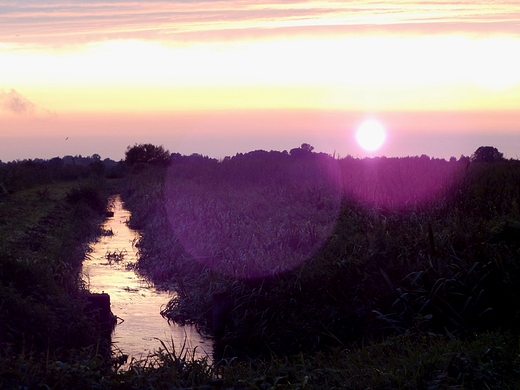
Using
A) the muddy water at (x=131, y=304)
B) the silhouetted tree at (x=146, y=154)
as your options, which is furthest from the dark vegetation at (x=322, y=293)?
A: the silhouetted tree at (x=146, y=154)

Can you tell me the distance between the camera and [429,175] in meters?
12.1

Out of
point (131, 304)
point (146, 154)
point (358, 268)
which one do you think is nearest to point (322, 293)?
point (358, 268)

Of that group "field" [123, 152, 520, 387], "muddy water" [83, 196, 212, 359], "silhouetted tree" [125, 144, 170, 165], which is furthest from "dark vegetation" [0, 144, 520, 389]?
"silhouetted tree" [125, 144, 170, 165]

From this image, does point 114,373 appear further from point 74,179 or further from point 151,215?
point 74,179

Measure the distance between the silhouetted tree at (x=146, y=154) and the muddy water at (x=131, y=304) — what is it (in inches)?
1643

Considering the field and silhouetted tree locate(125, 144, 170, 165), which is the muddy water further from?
silhouetted tree locate(125, 144, 170, 165)

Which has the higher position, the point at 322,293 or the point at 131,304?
the point at 322,293

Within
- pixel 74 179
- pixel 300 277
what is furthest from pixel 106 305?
pixel 74 179

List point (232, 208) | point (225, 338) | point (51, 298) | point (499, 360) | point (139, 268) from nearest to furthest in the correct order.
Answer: point (499, 360) → point (51, 298) → point (225, 338) → point (139, 268) → point (232, 208)

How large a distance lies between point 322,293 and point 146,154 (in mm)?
52555

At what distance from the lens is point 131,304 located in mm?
10336

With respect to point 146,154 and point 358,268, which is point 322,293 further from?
point 146,154

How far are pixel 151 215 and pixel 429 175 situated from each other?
11.0m

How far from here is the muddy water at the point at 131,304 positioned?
827 cm
